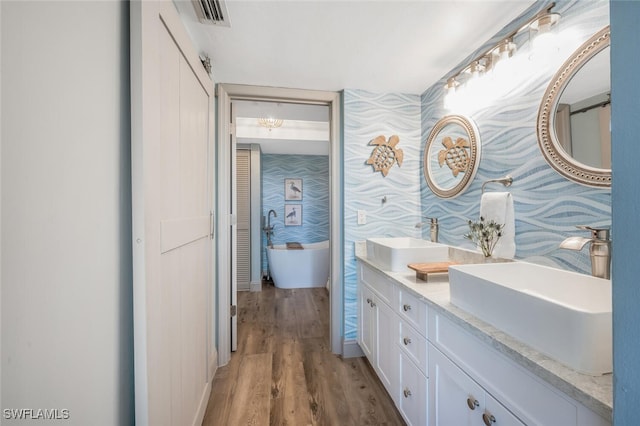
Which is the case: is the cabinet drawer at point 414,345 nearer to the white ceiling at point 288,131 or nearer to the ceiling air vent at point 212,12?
the ceiling air vent at point 212,12

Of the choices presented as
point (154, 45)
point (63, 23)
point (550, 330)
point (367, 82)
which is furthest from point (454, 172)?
point (63, 23)

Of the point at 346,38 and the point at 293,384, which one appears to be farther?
the point at 293,384

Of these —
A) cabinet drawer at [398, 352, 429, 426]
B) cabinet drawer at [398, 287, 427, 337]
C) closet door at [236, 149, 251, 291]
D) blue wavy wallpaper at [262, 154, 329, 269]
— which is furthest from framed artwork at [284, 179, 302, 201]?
cabinet drawer at [398, 352, 429, 426]

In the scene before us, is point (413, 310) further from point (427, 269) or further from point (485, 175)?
point (485, 175)

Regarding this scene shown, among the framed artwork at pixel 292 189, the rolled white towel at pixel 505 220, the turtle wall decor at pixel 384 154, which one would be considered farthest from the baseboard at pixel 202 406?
the framed artwork at pixel 292 189

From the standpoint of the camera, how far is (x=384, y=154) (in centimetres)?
221

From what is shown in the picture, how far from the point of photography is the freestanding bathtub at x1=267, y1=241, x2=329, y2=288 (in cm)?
403

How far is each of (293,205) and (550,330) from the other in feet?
13.6

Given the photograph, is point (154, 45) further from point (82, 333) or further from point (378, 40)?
point (378, 40)

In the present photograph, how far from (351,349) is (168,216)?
5.87 ft

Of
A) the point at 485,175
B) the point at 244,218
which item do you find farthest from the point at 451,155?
the point at 244,218

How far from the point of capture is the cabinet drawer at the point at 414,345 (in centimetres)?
121

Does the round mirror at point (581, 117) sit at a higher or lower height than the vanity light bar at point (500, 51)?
lower

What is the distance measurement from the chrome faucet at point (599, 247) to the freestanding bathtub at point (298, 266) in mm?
3215
